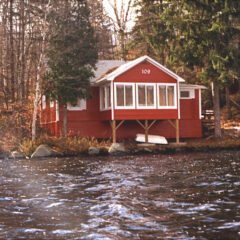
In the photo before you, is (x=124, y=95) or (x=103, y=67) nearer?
(x=124, y=95)

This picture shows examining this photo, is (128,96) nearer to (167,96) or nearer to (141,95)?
(141,95)

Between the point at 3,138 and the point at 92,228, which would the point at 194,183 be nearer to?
the point at 92,228

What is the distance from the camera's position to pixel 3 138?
80.4 ft

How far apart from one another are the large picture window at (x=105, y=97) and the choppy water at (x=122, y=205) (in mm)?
13032

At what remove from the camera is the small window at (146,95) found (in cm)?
2703

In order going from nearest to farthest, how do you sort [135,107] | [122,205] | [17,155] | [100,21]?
[122,205], [17,155], [135,107], [100,21]

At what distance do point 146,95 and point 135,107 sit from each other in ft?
3.75

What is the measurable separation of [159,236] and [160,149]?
741 inches

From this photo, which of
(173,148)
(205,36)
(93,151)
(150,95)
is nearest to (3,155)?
(93,151)

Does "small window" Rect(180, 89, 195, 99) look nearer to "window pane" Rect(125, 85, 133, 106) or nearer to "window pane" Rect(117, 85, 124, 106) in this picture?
"window pane" Rect(125, 85, 133, 106)

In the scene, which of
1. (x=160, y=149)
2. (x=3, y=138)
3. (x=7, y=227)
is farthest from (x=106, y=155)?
(x=7, y=227)

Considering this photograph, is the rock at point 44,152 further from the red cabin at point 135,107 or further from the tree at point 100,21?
the tree at point 100,21

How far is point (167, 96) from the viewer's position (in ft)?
91.1

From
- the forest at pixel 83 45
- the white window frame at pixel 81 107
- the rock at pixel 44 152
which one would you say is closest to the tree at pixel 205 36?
the forest at pixel 83 45
